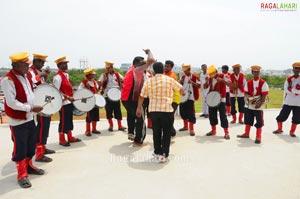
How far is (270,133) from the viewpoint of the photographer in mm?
7102

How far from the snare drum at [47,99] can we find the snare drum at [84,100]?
1313mm

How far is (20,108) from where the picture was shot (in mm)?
3566

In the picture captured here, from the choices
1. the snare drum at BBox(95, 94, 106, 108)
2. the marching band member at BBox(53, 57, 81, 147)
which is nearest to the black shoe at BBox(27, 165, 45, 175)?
the marching band member at BBox(53, 57, 81, 147)

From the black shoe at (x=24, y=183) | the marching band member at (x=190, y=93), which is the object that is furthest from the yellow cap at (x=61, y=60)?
the marching band member at (x=190, y=93)

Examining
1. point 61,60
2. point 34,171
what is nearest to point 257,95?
point 61,60

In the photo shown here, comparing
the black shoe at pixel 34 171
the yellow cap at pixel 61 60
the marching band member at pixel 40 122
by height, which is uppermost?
the yellow cap at pixel 61 60

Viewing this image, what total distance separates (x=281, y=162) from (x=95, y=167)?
3.54 metres

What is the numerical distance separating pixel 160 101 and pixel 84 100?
7.54 ft

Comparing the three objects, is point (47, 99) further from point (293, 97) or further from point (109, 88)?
point (293, 97)

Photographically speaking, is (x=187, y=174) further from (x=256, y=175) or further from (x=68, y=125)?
(x=68, y=125)

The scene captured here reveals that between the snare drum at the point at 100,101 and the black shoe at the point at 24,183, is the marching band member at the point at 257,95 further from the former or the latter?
the black shoe at the point at 24,183

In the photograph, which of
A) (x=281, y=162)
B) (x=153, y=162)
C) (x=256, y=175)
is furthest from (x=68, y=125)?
(x=281, y=162)

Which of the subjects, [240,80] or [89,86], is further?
[240,80]

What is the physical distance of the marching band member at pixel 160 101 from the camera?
183 inches
